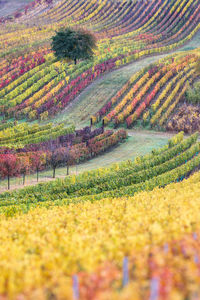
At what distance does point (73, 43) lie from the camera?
64.9 m

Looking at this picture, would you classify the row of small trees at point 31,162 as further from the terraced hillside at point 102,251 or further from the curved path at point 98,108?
the terraced hillside at point 102,251

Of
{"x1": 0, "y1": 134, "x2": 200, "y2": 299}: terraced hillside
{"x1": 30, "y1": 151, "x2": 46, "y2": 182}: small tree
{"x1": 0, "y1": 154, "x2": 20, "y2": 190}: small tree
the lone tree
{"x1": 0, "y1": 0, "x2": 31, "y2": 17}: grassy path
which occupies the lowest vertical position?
{"x1": 30, "y1": 151, "x2": 46, "y2": 182}: small tree

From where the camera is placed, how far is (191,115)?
49438 millimetres

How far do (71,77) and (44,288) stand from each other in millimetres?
56373

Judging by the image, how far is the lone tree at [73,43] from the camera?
64562mm

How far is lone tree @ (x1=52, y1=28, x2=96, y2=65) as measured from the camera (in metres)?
64.6

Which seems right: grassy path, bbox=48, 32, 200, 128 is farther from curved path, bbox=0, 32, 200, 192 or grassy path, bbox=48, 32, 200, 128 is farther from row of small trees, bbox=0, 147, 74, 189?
row of small trees, bbox=0, 147, 74, 189

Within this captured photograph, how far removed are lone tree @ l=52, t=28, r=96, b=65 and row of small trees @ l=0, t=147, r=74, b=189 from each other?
32426 mm

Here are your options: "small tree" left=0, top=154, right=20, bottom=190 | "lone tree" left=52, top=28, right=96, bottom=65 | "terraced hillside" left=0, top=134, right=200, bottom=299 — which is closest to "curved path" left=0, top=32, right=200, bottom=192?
"small tree" left=0, top=154, right=20, bottom=190

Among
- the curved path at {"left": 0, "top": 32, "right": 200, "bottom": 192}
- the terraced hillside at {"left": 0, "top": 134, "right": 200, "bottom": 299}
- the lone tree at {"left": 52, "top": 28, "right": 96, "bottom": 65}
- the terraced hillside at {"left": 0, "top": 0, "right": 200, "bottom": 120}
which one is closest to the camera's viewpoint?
the terraced hillside at {"left": 0, "top": 134, "right": 200, "bottom": 299}

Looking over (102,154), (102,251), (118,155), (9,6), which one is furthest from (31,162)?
(9,6)

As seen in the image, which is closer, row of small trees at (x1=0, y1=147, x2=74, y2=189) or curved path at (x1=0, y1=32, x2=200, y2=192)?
row of small trees at (x1=0, y1=147, x2=74, y2=189)

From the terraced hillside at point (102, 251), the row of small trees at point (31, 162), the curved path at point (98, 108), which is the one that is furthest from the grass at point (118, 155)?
the terraced hillside at point (102, 251)

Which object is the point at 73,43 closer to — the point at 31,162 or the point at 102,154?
the point at 102,154
